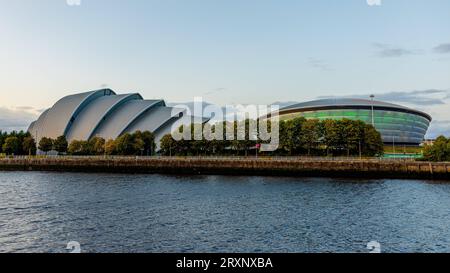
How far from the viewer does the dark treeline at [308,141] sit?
2073 inches

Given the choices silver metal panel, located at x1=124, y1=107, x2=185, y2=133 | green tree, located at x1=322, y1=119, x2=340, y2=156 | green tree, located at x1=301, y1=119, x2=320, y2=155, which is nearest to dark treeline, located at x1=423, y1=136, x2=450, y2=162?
green tree, located at x1=322, y1=119, x2=340, y2=156

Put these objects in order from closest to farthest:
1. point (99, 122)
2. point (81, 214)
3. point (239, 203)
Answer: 1. point (81, 214)
2. point (239, 203)
3. point (99, 122)

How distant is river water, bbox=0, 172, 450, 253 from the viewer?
41.3ft

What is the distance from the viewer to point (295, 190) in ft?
89.1

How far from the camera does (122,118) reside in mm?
78062

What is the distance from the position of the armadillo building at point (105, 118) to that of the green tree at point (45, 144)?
166 inches

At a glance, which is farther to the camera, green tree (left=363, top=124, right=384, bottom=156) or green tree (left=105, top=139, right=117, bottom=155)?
green tree (left=105, top=139, right=117, bottom=155)

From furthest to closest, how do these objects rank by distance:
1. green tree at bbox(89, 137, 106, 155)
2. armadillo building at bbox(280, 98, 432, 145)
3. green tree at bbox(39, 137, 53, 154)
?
armadillo building at bbox(280, 98, 432, 145) < green tree at bbox(39, 137, 53, 154) < green tree at bbox(89, 137, 106, 155)

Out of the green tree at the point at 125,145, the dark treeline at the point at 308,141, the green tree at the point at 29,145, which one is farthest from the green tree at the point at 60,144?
the dark treeline at the point at 308,141

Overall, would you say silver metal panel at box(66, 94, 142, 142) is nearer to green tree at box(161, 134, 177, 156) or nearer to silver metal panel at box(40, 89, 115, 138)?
silver metal panel at box(40, 89, 115, 138)

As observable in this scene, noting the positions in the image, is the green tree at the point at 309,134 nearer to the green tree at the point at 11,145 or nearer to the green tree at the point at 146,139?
the green tree at the point at 146,139

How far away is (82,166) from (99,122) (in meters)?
28.1

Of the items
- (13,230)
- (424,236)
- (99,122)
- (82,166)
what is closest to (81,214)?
(13,230)
